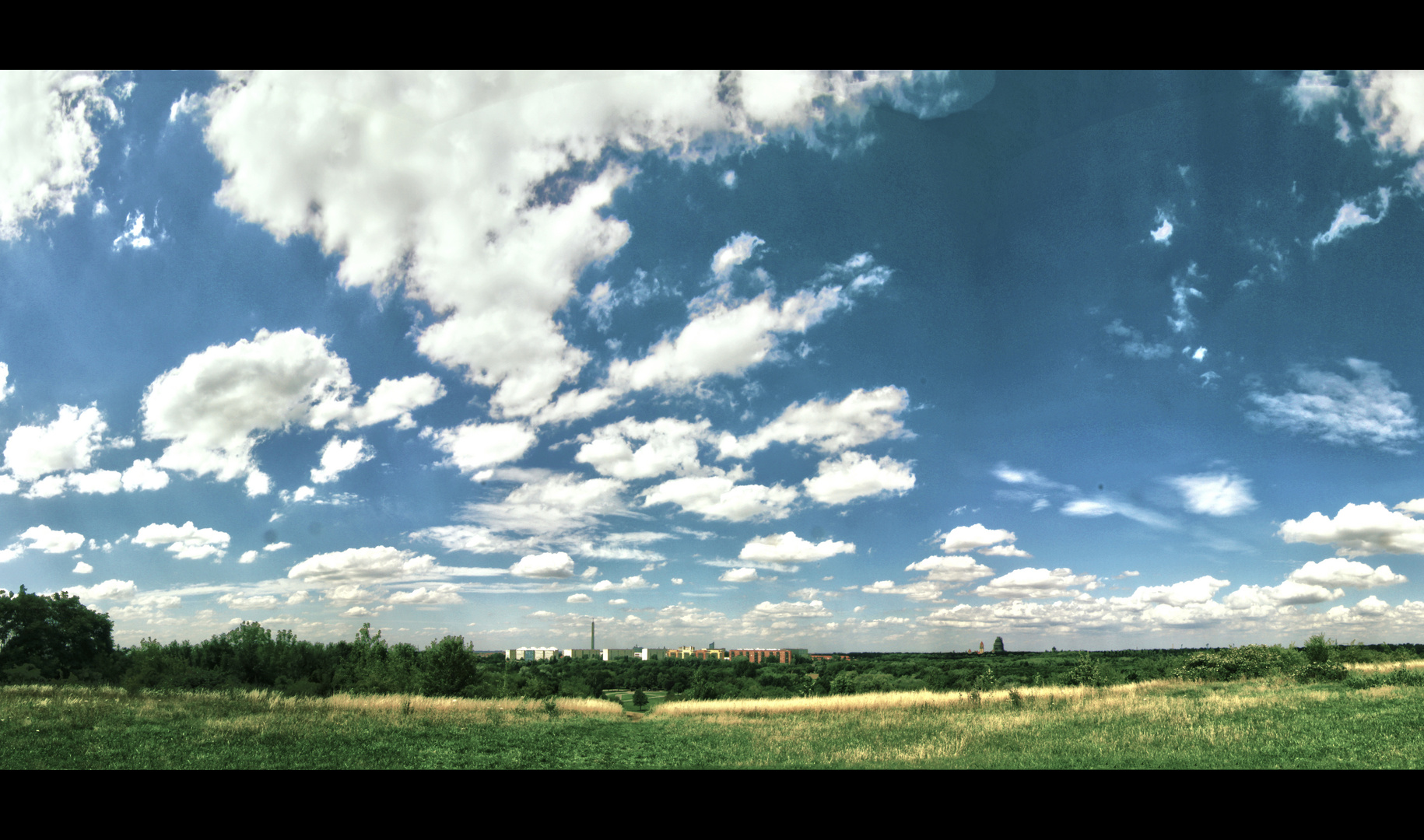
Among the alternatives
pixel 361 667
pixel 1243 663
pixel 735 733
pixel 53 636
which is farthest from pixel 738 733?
→ pixel 53 636

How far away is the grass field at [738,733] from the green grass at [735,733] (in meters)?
0.06

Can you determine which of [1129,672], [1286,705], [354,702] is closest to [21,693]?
[354,702]

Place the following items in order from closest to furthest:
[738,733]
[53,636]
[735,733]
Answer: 1. [735,733]
2. [738,733]
3. [53,636]

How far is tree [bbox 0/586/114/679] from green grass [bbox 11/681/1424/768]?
407 inches

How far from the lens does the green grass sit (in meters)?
11.9

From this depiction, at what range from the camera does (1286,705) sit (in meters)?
15.9

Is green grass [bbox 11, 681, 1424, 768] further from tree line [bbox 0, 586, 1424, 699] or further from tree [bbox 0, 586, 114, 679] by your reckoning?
tree [bbox 0, 586, 114, 679]

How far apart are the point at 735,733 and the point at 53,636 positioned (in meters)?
31.0

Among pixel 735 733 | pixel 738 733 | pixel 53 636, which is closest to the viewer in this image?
pixel 735 733

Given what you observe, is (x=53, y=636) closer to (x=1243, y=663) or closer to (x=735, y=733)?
(x=735, y=733)

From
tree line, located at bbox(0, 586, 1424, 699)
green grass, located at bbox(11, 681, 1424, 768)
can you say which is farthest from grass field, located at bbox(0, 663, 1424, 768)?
tree line, located at bbox(0, 586, 1424, 699)

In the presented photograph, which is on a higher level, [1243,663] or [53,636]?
[53,636]

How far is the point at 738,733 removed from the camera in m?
16.1
